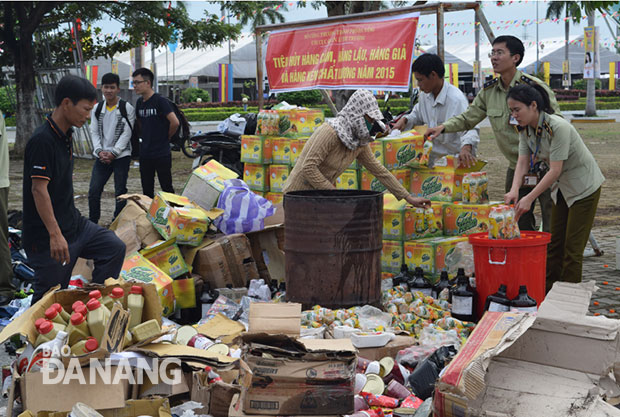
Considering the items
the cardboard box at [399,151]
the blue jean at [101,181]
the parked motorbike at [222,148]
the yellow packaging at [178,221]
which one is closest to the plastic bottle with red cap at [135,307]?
the yellow packaging at [178,221]

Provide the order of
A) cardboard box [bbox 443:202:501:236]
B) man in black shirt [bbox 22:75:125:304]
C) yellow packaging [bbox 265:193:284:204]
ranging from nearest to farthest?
man in black shirt [bbox 22:75:125:304], cardboard box [bbox 443:202:501:236], yellow packaging [bbox 265:193:284:204]

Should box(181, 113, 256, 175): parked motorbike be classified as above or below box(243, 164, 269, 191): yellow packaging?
above

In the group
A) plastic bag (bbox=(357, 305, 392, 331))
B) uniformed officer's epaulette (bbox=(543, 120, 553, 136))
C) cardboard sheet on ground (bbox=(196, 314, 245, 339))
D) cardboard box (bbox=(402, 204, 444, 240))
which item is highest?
uniformed officer's epaulette (bbox=(543, 120, 553, 136))

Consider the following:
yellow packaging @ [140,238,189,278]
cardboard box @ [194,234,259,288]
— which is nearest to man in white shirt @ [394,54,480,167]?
cardboard box @ [194,234,259,288]

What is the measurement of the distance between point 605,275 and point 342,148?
3.14 meters

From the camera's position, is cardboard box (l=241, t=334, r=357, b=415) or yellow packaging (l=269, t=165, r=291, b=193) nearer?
cardboard box (l=241, t=334, r=357, b=415)

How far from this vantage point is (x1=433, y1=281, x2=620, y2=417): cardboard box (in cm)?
335

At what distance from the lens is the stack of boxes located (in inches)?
320

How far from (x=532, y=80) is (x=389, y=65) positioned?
2451 millimetres

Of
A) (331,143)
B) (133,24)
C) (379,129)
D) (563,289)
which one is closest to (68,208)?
(331,143)

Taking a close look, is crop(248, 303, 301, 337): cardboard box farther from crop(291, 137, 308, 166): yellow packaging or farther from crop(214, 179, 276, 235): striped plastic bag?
crop(291, 137, 308, 166): yellow packaging

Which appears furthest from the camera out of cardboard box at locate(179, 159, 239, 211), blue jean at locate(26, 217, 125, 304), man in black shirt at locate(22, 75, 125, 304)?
cardboard box at locate(179, 159, 239, 211)

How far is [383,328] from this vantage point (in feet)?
16.8

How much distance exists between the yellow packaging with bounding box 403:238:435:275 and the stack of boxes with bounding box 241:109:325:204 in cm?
202
